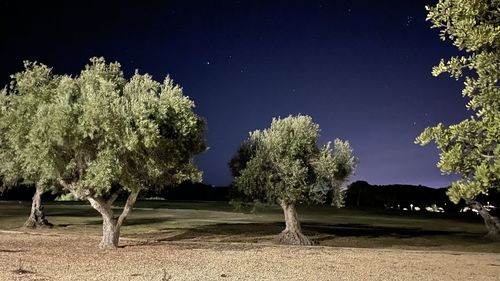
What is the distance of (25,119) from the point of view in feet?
97.8

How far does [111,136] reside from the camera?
27859mm

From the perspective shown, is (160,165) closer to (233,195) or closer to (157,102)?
(157,102)

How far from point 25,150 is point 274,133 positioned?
1807cm

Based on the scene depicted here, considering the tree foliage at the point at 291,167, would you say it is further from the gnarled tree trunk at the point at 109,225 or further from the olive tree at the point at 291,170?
the gnarled tree trunk at the point at 109,225

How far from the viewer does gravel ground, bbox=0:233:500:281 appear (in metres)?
19.5

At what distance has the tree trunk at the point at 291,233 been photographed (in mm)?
38281

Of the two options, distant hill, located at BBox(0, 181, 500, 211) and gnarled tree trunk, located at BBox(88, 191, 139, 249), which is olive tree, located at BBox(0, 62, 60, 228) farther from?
distant hill, located at BBox(0, 181, 500, 211)

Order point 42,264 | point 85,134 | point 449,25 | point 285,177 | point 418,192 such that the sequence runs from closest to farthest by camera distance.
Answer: point 449,25, point 42,264, point 85,134, point 285,177, point 418,192

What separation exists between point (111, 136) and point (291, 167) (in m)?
14.8

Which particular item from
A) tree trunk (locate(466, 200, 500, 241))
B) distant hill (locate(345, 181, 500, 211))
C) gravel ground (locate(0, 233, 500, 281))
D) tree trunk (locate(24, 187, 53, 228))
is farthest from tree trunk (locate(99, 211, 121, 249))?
distant hill (locate(345, 181, 500, 211))

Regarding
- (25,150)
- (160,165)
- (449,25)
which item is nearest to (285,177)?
(160,165)

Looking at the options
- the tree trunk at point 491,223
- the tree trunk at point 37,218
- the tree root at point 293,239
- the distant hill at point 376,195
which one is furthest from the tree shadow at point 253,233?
the distant hill at point 376,195

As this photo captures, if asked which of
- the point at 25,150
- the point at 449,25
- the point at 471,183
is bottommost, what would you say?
the point at 471,183

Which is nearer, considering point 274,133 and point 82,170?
point 82,170
